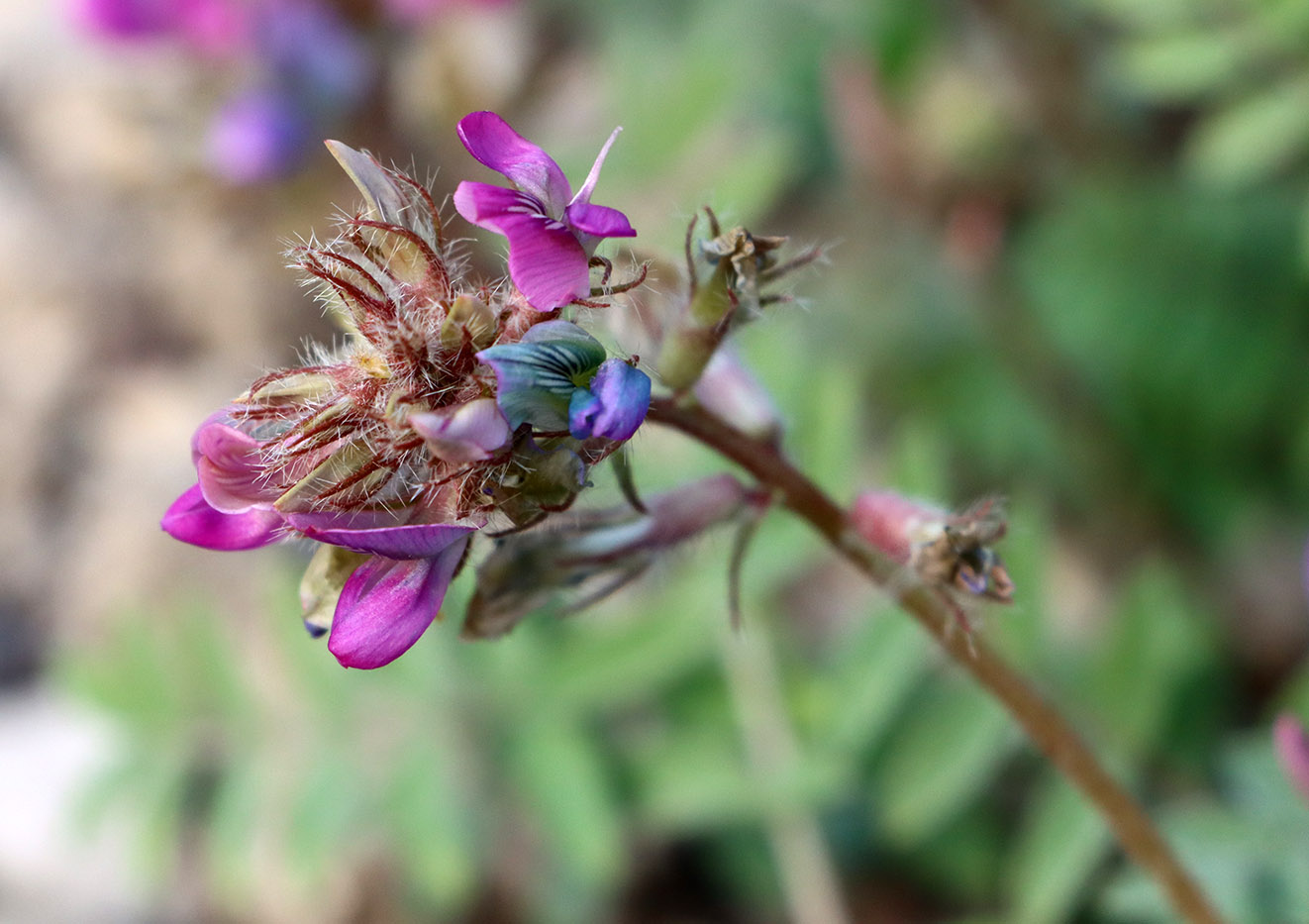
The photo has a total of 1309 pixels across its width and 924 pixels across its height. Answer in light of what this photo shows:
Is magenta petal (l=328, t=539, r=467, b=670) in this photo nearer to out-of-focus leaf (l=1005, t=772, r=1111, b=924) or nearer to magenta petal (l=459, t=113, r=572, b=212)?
magenta petal (l=459, t=113, r=572, b=212)

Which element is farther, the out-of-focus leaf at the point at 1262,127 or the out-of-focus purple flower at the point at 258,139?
the out-of-focus purple flower at the point at 258,139

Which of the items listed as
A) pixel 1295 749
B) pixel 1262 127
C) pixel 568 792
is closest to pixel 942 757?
pixel 568 792

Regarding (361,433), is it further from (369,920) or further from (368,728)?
(369,920)

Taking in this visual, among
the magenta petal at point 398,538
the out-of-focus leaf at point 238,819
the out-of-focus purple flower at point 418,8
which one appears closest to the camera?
the magenta petal at point 398,538

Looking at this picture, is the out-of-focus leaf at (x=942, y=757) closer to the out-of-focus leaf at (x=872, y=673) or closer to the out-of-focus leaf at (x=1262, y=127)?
the out-of-focus leaf at (x=872, y=673)

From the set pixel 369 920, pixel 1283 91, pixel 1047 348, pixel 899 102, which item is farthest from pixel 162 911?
pixel 1283 91

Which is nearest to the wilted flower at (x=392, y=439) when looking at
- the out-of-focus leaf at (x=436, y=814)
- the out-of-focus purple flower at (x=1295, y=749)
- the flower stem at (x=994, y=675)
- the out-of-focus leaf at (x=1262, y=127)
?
the flower stem at (x=994, y=675)
